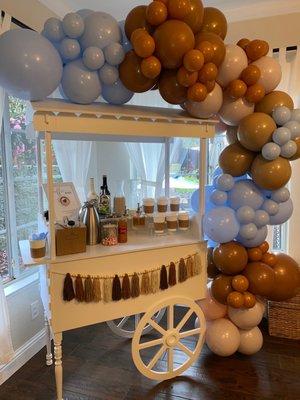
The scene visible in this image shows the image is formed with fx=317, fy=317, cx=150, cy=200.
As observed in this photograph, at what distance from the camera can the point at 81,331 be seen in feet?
7.83

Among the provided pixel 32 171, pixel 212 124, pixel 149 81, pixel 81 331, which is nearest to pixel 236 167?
pixel 212 124

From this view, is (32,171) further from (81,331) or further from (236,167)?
(236,167)

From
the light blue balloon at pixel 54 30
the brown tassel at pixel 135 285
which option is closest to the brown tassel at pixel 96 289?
the brown tassel at pixel 135 285

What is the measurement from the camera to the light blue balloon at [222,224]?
1.67 m

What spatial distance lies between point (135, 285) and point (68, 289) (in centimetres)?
33

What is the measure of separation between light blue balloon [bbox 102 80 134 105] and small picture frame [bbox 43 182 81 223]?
0.50m

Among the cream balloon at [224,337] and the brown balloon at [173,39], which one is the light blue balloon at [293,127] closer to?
the brown balloon at [173,39]

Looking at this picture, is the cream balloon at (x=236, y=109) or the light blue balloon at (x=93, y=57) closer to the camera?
the light blue balloon at (x=93, y=57)

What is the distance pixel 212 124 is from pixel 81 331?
1772 mm

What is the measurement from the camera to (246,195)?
168cm

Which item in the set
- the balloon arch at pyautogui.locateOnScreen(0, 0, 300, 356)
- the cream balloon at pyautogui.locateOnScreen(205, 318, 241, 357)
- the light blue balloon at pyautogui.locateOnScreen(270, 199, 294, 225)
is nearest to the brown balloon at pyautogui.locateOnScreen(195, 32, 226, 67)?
the balloon arch at pyautogui.locateOnScreen(0, 0, 300, 356)

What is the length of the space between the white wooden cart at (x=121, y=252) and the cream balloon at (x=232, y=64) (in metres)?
0.24

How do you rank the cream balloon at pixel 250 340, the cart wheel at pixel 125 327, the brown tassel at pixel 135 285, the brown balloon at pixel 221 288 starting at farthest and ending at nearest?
the cart wheel at pixel 125 327
the cream balloon at pixel 250 340
the brown balloon at pixel 221 288
the brown tassel at pixel 135 285

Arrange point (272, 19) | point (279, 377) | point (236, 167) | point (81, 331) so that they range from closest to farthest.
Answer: point (236, 167) → point (279, 377) → point (272, 19) → point (81, 331)
